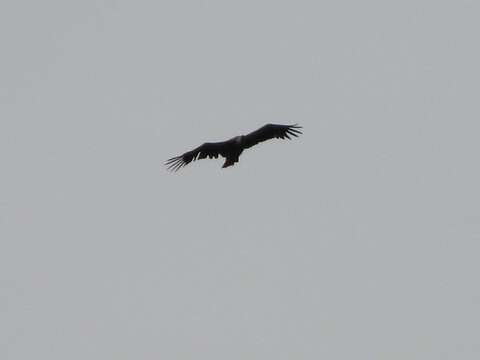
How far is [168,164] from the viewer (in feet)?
179

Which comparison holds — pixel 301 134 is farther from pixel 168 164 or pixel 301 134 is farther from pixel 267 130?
pixel 168 164

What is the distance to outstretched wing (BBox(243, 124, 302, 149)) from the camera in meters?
53.7

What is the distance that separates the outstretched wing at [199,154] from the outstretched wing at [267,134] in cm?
88

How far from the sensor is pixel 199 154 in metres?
54.6

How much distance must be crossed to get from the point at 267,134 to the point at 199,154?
8.00 ft

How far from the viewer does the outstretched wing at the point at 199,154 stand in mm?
54125

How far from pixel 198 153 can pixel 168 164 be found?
1.07m

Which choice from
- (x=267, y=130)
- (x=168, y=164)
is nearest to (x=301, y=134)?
(x=267, y=130)

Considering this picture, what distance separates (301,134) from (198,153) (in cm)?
361

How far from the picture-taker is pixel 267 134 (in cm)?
5388

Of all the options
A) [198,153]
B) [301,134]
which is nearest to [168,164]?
[198,153]

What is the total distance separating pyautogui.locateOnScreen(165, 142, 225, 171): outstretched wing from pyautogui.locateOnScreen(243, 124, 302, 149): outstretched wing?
880 millimetres

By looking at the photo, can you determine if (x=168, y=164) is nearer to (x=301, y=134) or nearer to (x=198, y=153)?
(x=198, y=153)

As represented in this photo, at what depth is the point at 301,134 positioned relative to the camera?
175 feet
